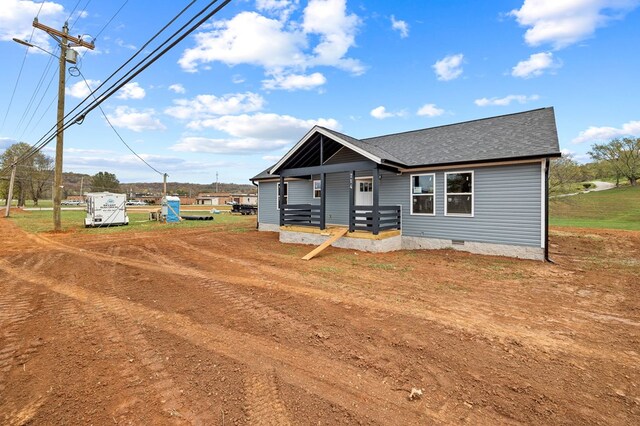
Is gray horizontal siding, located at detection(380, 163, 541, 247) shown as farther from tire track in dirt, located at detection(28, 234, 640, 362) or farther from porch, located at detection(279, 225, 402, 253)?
tire track in dirt, located at detection(28, 234, 640, 362)

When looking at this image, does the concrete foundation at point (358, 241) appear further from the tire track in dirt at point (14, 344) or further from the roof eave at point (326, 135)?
the tire track in dirt at point (14, 344)

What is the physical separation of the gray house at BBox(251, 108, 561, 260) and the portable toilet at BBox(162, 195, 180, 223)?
1403 centimetres

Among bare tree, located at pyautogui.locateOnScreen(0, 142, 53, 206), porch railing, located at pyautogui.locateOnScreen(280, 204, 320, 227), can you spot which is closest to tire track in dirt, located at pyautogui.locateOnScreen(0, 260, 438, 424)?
porch railing, located at pyautogui.locateOnScreen(280, 204, 320, 227)

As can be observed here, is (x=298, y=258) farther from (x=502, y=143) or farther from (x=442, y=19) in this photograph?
(x=442, y=19)

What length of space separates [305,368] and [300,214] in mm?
10078

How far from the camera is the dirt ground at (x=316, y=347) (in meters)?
2.51

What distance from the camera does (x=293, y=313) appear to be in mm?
4684

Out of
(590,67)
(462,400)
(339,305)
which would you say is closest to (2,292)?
(339,305)

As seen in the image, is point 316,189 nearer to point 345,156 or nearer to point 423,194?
point 345,156

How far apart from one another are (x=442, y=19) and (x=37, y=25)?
19253mm

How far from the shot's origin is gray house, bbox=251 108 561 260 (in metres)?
9.38

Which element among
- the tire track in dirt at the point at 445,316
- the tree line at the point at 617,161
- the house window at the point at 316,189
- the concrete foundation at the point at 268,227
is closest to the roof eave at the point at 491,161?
the house window at the point at 316,189

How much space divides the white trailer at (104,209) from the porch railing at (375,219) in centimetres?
1743

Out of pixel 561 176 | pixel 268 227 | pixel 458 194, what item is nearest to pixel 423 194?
pixel 458 194
